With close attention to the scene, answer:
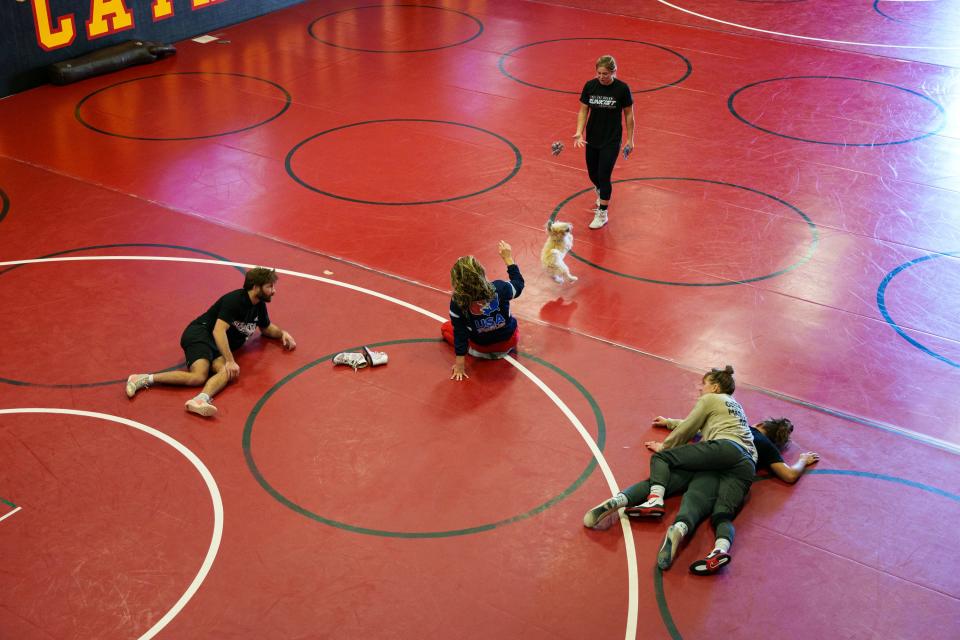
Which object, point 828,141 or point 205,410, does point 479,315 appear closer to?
point 205,410

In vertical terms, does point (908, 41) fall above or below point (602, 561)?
above

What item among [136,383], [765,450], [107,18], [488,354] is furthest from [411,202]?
[107,18]

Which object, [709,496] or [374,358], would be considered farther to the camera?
[374,358]

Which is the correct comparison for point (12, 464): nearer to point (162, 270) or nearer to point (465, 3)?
point (162, 270)

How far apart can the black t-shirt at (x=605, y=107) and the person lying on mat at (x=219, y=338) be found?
3801 mm

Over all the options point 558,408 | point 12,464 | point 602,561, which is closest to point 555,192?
point 558,408

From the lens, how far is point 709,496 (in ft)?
19.0

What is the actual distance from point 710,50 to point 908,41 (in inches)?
134

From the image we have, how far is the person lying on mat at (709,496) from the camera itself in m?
5.38

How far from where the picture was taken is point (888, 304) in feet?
26.8

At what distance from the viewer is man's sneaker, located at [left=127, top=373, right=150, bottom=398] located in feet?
22.1

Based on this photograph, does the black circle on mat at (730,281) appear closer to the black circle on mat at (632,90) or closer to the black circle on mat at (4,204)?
the black circle on mat at (632,90)

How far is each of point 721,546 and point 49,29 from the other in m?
11.7

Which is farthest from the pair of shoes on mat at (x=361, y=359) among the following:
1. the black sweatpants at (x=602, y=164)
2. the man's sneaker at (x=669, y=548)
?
the black sweatpants at (x=602, y=164)
